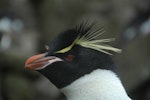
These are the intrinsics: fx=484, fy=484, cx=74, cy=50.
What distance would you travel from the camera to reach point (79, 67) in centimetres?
300

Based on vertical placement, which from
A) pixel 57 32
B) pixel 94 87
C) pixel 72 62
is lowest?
pixel 57 32

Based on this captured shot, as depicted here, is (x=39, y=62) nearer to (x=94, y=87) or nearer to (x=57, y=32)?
(x=94, y=87)

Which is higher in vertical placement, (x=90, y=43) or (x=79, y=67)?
(x=90, y=43)

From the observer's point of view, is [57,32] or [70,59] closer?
[70,59]

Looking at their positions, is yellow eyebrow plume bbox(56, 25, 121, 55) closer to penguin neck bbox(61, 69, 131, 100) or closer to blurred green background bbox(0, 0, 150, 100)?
penguin neck bbox(61, 69, 131, 100)

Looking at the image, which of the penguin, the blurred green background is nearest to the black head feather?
the penguin

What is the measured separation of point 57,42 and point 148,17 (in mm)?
6296

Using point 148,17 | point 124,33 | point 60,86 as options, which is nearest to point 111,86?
point 60,86

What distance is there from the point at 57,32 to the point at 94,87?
19.3 ft

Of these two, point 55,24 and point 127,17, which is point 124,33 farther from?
point 55,24

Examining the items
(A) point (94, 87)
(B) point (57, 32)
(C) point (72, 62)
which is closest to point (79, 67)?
(C) point (72, 62)

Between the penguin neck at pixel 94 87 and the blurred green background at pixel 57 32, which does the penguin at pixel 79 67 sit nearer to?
the penguin neck at pixel 94 87

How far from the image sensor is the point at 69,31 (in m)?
2.99

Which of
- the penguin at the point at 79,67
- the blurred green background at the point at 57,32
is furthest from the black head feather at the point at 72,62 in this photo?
the blurred green background at the point at 57,32
